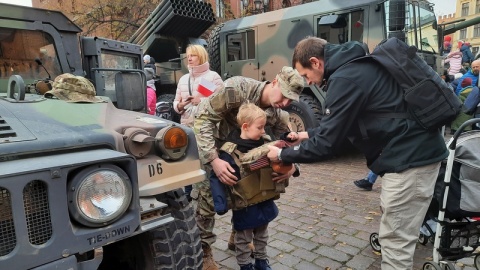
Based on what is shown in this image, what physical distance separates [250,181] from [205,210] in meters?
0.50

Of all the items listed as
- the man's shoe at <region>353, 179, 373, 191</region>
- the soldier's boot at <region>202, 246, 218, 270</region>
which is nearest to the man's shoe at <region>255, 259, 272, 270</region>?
the soldier's boot at <region>202, 246, 218, 270</region>

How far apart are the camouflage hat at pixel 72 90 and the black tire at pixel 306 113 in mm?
4902

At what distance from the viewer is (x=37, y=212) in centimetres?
135

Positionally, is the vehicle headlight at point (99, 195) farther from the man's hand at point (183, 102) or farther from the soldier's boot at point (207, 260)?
the man's hand at point (183, 102)

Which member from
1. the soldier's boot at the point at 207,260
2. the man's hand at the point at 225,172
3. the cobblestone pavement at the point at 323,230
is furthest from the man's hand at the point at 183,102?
the soldier's boot at the point at 207,260

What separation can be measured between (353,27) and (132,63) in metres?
4.77

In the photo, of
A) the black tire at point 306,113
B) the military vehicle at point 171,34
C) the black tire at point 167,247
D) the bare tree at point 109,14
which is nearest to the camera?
the black tire at point 167,247

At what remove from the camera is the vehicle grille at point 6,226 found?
4.22 ft

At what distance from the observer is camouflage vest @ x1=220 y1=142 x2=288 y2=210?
8.07 feet

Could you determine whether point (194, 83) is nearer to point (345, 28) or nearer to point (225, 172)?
point (225, 172)

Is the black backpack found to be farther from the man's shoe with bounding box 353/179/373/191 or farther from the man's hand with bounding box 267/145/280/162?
the man's shoe with bounding box 353/179/373/191

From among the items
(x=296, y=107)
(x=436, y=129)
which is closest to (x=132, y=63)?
(x=436, y=129)

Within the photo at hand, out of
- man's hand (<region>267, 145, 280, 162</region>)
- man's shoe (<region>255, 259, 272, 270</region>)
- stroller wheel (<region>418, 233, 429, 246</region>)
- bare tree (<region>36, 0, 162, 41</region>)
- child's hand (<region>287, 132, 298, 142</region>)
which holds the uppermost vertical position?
bare tree (<region>36, 0, 162, 41</region>)

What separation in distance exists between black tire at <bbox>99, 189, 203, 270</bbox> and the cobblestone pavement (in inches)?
46.5
